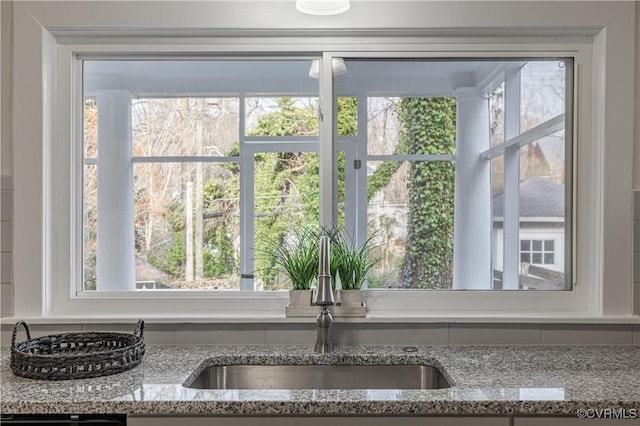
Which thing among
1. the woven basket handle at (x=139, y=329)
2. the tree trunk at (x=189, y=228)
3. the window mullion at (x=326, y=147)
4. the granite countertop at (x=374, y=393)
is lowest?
the granite countertop at (x=374, y=393)

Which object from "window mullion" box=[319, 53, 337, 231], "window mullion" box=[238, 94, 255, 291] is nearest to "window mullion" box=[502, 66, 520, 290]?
"window mullion" box=[319, 53, 337, 231]

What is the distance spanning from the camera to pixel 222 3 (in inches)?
70.3

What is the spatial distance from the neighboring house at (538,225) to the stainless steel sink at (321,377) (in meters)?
0.53

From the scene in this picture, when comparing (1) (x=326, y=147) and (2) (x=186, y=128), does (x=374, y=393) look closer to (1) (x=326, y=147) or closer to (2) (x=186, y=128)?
(1) (x=326, y=147)

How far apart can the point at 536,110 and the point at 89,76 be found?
1.60 metres

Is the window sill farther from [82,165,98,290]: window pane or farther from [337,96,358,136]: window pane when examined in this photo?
[337,96,358,136]: window pane

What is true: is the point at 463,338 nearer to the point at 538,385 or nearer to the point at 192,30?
the point at 538,385

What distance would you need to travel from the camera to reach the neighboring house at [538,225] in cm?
189

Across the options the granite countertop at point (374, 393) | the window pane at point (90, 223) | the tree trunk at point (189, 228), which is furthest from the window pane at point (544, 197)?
the window pane at point (90, 223)

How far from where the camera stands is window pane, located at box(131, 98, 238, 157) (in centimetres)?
192

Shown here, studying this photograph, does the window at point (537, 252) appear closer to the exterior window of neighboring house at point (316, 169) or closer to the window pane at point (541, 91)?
the exterior window of neighboring house at point (316, 169)

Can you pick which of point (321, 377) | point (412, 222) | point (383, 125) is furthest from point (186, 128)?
point (321, 377)

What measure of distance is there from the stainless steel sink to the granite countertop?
0.09 metres

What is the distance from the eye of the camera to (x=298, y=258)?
5.92ft
